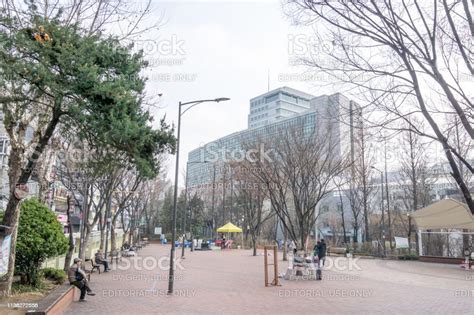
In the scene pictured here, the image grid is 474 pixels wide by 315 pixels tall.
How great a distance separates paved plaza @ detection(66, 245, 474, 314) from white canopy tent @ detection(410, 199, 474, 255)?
6908mm

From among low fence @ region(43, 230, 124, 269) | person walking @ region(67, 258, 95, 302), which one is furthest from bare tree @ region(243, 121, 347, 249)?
low fence @ region(43, 230, 124, 269)

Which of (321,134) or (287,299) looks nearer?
(287,299)

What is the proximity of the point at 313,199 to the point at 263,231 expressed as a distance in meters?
40.3

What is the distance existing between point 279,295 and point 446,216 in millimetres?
17538

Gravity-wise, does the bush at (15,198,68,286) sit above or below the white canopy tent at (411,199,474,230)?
below

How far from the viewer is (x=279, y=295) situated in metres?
12.8

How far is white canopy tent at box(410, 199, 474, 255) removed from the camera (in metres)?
24.8

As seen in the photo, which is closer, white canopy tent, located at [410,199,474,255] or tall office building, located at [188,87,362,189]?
tall office building, located at [188,87,362,189]

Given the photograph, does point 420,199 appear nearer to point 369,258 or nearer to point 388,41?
point 369,258

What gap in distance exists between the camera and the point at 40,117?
450 inches

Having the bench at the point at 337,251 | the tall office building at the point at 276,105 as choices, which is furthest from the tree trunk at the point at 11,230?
the bench at the point at 337,251

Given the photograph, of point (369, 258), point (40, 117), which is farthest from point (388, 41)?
point (369, 258)

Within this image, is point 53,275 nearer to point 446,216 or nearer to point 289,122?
point 289,122

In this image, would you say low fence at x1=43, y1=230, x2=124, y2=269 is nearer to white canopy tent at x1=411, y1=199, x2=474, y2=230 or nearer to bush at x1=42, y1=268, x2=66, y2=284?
bush at x1=42, y1=268, x2=66, y2=284
